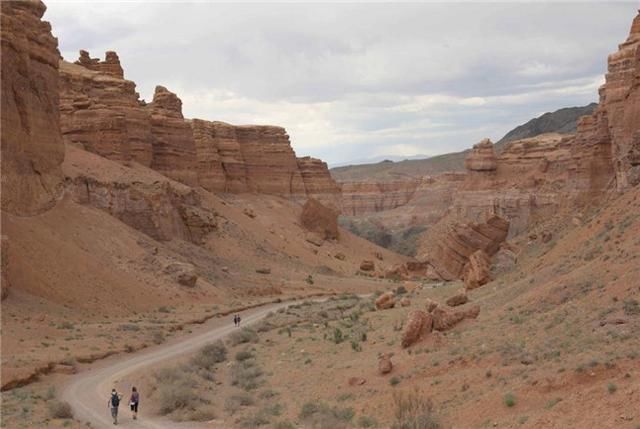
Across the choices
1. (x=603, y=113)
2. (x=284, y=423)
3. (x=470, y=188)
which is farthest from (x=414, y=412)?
(x=470, y=188)

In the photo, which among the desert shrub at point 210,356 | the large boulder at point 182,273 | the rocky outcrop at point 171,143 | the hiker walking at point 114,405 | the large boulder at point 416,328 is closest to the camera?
the hiker walking at point 114,405

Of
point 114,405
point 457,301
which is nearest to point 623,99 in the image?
point 457,301

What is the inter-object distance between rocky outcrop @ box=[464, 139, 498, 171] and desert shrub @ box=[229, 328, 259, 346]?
5043 cm

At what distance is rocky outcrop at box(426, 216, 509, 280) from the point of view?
3966 cm

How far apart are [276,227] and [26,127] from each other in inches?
1419

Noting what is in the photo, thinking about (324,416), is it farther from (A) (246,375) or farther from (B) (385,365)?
(A) (246,375)

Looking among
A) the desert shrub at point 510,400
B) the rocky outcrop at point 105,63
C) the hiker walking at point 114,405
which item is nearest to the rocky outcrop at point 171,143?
the rocky outcrop at point 105,63

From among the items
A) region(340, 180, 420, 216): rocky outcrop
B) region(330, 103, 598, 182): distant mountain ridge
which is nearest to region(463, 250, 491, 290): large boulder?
region(340, 180, 420, 216): rocky outcrop

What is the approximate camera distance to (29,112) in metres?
40.9

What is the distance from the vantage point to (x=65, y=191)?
153ft

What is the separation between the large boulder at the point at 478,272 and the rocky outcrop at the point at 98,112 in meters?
33.1

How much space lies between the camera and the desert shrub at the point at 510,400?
1467 centimetres

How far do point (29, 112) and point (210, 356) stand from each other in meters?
19.0

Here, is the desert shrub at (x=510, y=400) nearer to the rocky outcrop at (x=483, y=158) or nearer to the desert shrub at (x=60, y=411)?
the desert shrub at (x=60, y=411)
